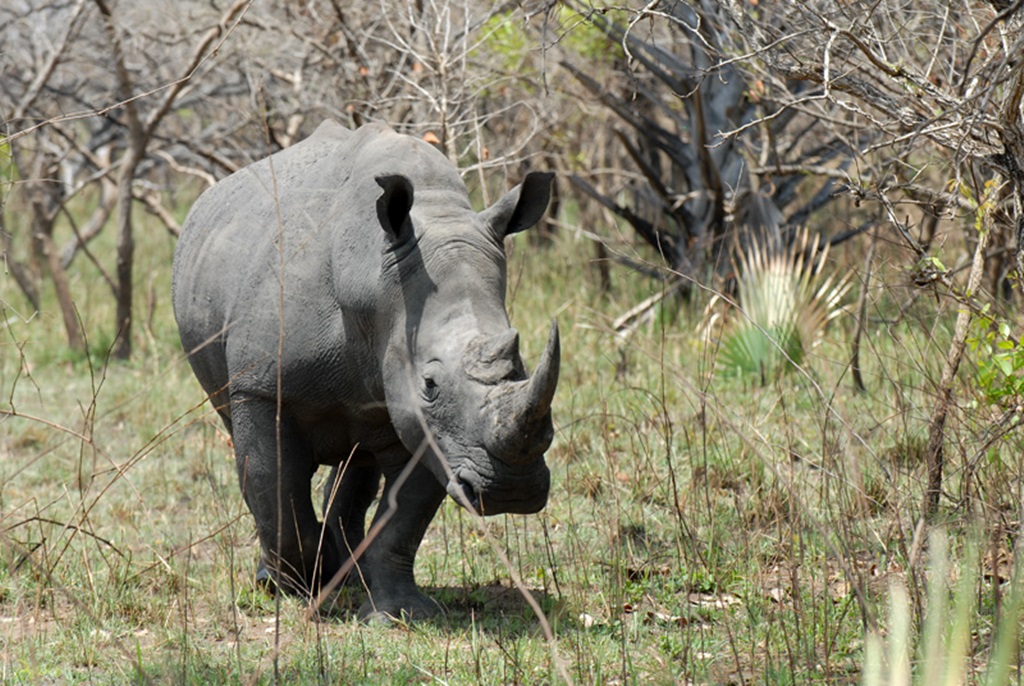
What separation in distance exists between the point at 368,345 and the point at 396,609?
946 millimetres

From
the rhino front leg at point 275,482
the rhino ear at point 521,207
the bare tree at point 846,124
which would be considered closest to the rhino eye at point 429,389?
the rhino ear at point 521,207

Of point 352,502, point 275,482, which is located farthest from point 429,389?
point 352,502

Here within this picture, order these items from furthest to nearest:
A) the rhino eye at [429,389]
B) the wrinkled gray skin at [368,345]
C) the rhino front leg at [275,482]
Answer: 1. the rhino front leg at [275,482]
2. the rhino eye at [429,389]
3. the wrinkled gray skin at [368,345]

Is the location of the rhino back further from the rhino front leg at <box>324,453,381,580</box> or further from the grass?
the rhino front leg at <box>324,453,381,580</box>

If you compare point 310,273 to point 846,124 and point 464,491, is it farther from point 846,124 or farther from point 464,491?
point 846,124

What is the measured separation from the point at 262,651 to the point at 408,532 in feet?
2.19

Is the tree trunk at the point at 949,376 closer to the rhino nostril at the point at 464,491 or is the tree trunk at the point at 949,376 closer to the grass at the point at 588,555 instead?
the grass at the point at 588,555

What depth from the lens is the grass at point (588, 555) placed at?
12.7 feet

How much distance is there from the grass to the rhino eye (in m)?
0.54

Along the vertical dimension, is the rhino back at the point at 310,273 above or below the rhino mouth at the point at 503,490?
above

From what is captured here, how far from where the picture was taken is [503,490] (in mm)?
3852

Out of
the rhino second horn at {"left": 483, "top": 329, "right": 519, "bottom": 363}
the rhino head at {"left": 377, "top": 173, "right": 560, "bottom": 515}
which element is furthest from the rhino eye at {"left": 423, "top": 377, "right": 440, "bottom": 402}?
the rhino second horn at {"left": 483, "top": 329, "right": 519, "bottom": 363}

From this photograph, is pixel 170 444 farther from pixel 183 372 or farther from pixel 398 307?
pixel 398 307

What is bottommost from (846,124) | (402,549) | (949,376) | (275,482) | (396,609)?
(396,609)
